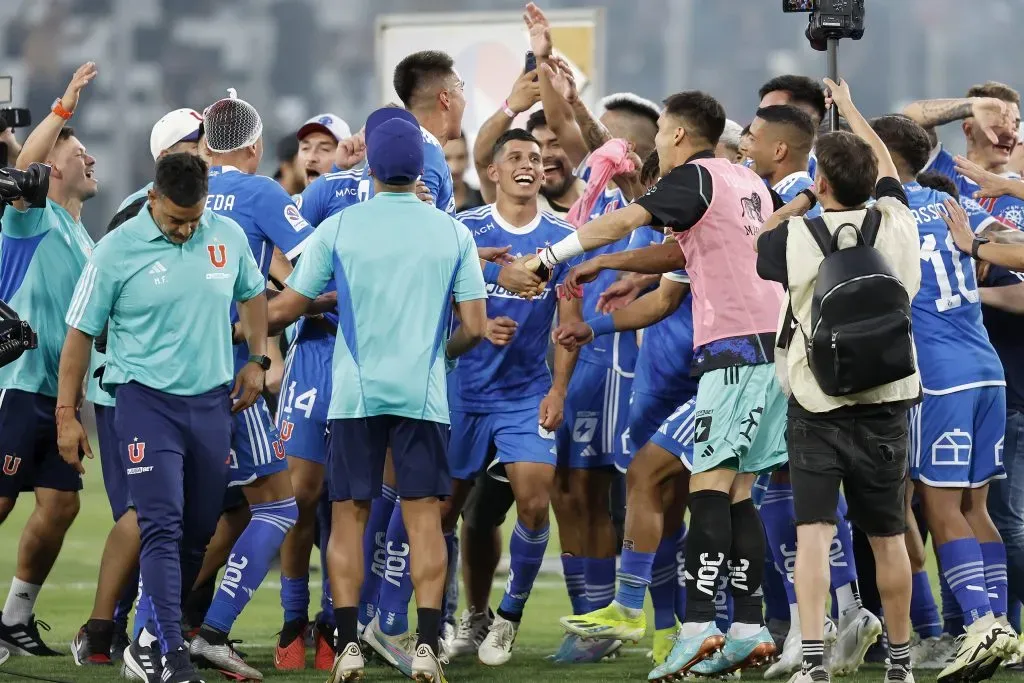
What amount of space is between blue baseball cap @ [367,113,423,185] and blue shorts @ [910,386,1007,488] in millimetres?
2486

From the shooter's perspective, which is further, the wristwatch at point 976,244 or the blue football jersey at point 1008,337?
the blue football jersey at point 1008,337

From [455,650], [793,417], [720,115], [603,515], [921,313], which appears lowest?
[455,650]

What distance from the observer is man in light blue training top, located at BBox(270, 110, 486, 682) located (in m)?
6.20

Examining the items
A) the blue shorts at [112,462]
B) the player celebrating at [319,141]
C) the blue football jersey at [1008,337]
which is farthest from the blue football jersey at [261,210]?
the blue football jersey at [1008,337]

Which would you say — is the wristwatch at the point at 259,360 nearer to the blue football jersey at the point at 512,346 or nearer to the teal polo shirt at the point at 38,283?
the blue football jersey at the point at 512,346

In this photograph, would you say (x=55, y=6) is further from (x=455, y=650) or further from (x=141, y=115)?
(x=455, y=650)

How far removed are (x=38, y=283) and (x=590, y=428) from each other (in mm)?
2775

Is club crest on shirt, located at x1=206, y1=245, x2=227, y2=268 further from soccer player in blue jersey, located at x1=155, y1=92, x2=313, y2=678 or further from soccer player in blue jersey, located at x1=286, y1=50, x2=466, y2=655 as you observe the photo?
soccer player in blue jersey, located at x1=286, y1=50, x2=466, y2=655

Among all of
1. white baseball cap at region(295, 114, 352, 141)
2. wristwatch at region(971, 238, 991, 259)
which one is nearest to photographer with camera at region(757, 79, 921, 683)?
wristwatch at region(971, 238, 991, 259)

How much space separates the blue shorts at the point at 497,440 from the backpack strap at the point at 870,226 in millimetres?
1977

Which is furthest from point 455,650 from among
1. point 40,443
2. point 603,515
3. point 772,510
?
point 40,443

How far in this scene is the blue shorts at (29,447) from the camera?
24.0ft

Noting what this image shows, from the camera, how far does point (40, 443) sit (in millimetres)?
7469

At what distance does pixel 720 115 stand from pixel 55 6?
22.8m
